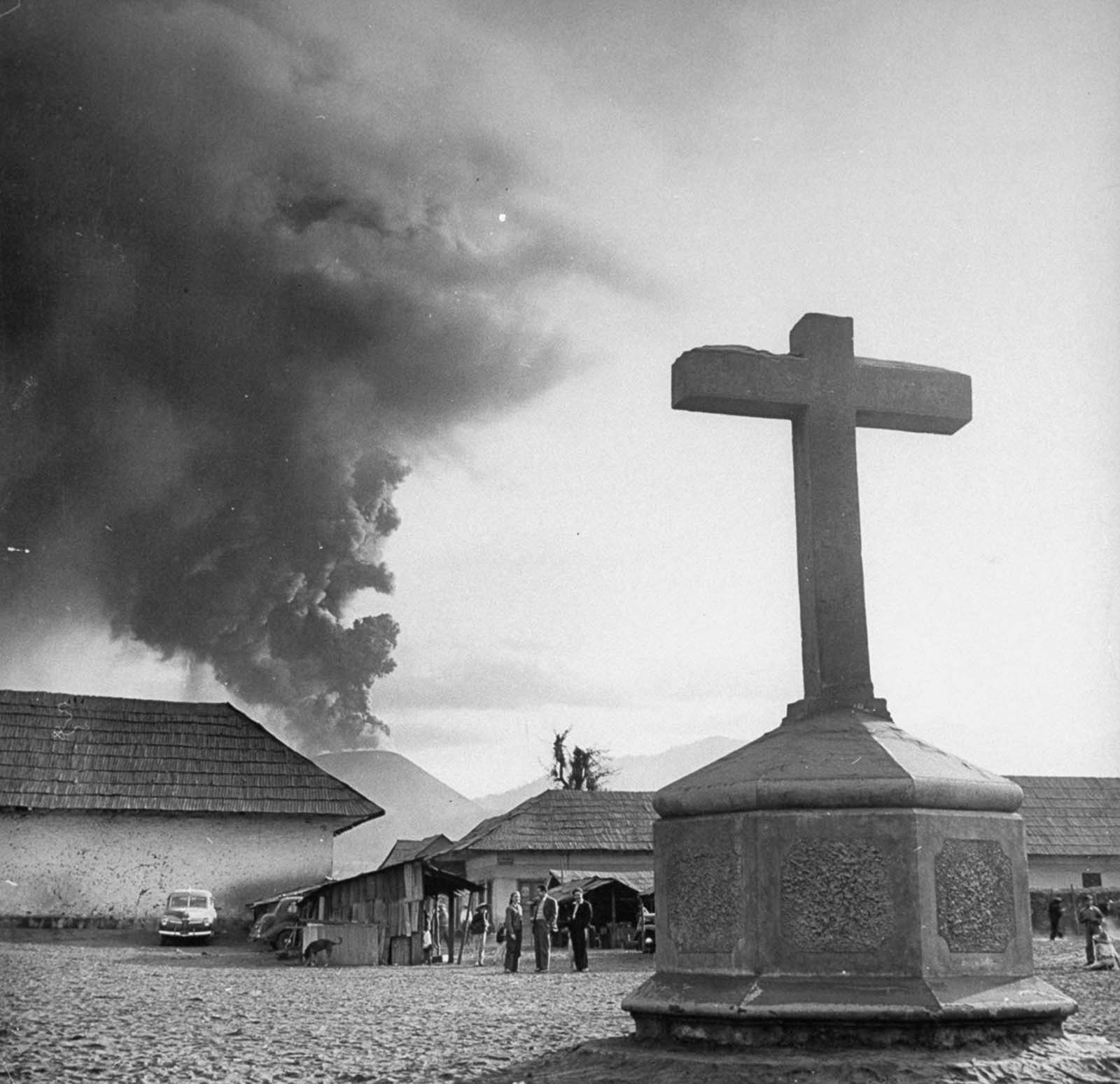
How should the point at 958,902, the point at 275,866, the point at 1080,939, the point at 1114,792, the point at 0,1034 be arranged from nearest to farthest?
the point at 958,902 < the point at 0,1034 < the point at 1080,939 < the point at 275,866 < the point at 1114,792

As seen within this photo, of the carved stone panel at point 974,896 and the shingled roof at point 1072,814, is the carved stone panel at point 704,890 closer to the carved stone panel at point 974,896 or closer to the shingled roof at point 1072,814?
the carved stone panel at point 974,896

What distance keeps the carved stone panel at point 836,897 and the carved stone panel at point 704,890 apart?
0.81ft

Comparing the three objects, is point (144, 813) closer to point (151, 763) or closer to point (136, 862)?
point (136, 862)

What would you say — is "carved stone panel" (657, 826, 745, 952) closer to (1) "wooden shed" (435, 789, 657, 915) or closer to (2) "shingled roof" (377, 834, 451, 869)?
(1) "wooden shed" (435, 789, 657, 915)

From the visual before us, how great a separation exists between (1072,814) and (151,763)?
24.6m

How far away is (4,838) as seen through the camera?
28078mm

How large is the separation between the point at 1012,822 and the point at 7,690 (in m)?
30.7

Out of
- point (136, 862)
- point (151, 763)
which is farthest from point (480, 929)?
point (151, 763)

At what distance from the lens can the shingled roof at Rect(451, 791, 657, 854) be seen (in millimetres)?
30875

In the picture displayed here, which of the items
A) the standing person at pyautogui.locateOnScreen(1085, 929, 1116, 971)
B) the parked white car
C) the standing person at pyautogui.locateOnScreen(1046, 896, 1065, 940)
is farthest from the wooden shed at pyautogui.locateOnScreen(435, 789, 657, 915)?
the standing person at pyautogui.locateOnScreen(1085, 929, 1116, 971)

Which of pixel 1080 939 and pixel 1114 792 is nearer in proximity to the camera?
pixel 1080 939

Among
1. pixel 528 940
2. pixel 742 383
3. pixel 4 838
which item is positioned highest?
pixel 742 383

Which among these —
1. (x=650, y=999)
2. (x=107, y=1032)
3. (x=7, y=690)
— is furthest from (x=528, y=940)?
(x=650, y=999)

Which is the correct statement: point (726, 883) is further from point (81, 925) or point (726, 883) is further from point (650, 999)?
point (81, 925)
